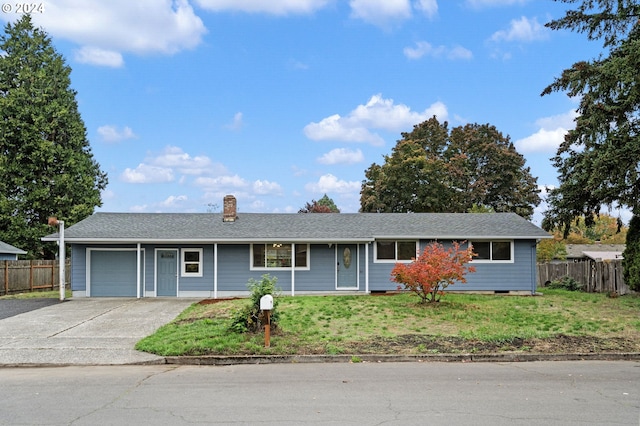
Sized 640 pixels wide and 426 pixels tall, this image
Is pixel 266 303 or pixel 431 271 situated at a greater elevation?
pixel 431 271

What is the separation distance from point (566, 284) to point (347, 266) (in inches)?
473

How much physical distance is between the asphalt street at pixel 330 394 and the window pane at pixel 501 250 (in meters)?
13.0

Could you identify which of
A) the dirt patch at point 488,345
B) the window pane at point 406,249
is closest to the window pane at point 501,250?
the window pane at point 406,249

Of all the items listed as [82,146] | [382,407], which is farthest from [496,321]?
[82,146]

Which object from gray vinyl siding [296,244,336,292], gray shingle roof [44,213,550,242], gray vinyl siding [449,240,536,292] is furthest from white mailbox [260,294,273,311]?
gray vinyl siding [449,240,536,292]

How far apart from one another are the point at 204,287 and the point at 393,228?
8.41m

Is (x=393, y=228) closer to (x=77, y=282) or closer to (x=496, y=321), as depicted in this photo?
(x=496, y=321)

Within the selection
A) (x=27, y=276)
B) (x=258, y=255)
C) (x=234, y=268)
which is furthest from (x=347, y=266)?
(x=27, y=276)

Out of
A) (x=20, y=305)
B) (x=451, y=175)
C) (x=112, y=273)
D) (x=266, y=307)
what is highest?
(x=451, y=175)

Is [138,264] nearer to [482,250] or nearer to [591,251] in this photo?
[482,250]

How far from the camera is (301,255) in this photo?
22.4 m

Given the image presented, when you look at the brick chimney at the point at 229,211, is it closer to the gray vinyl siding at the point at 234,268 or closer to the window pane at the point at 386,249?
the gray vinyl siding at the point at 234,268

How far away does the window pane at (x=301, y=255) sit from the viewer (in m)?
22.4

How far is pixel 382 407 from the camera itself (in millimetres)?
6859
